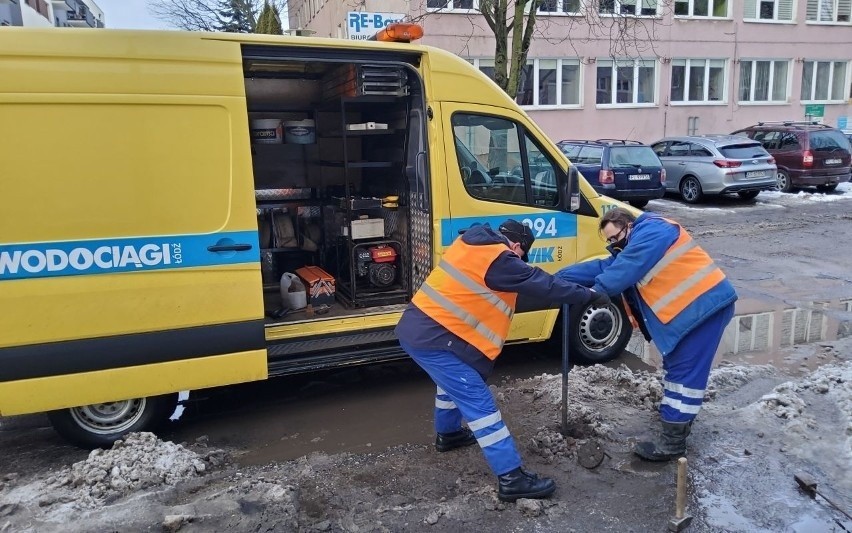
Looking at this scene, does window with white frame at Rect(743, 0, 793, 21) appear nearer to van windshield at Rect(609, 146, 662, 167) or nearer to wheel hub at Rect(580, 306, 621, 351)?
van windshield at Rect(609, 146, 662, 167)

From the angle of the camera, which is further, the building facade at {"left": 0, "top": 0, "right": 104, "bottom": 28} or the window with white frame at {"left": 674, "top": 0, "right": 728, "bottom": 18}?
the building facade at {"left": 0, "top": 0, "right": 104, "bottom": 28}

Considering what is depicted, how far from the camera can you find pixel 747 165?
650 inches

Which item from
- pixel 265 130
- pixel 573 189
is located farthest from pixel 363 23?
pixel 573 189

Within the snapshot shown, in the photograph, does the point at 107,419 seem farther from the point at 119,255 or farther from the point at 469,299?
the point at 469,299

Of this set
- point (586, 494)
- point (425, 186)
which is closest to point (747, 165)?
point (425, 186)

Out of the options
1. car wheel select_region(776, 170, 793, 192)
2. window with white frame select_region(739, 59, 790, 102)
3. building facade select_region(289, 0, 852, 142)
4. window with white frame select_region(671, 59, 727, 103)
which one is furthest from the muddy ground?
window with white frame select_region(739, 59, 790, 102)

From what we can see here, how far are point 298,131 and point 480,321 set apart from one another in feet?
11.0

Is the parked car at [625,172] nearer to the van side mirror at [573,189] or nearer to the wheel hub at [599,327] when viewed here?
the wheel hub at [599,327]

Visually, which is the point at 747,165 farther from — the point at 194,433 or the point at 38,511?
the point at 38,511

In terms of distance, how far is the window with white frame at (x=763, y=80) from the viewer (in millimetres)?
25516

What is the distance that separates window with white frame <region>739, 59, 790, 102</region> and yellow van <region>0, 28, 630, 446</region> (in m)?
23.1

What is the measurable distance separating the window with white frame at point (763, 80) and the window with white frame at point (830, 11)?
2192 millimetres

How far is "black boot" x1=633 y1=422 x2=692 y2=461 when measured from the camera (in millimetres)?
4188

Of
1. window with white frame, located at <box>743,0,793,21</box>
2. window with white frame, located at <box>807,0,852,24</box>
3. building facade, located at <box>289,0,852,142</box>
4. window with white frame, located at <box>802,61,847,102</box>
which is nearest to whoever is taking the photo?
building facade, located at <box>289,0,852,142</box>
